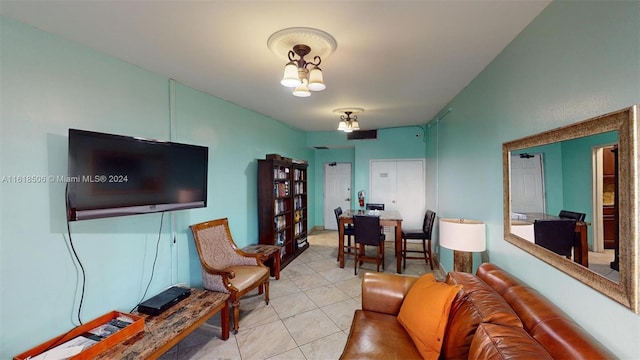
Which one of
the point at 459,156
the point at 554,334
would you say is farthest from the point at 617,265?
the point at 459,156

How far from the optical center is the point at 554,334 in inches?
43.1

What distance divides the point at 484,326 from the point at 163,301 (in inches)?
94.3

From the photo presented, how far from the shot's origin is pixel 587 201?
119cm

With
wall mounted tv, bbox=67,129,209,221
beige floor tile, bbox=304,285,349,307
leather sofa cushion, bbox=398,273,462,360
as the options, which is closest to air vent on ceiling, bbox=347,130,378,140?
beige floor tile, bbox=304,285,349,307

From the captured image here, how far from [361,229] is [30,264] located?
3.35 metres

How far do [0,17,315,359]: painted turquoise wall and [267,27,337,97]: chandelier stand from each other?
143 centimetres

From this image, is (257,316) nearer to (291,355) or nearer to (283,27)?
(291,355)

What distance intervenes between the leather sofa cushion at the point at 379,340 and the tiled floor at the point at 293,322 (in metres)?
0.59

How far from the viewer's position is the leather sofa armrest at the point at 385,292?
200cm

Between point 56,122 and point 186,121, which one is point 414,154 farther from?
point 56,122

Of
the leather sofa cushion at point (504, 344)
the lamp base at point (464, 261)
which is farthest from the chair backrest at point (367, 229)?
the leather sofa cushion at point (504, 344)

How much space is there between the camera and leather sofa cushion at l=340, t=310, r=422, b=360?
149 cm

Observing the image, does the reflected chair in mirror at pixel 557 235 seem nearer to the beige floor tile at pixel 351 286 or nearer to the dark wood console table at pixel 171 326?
the beige floor tile at pixel 351 286

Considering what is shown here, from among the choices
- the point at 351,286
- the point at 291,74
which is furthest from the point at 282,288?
the point at 291,74
